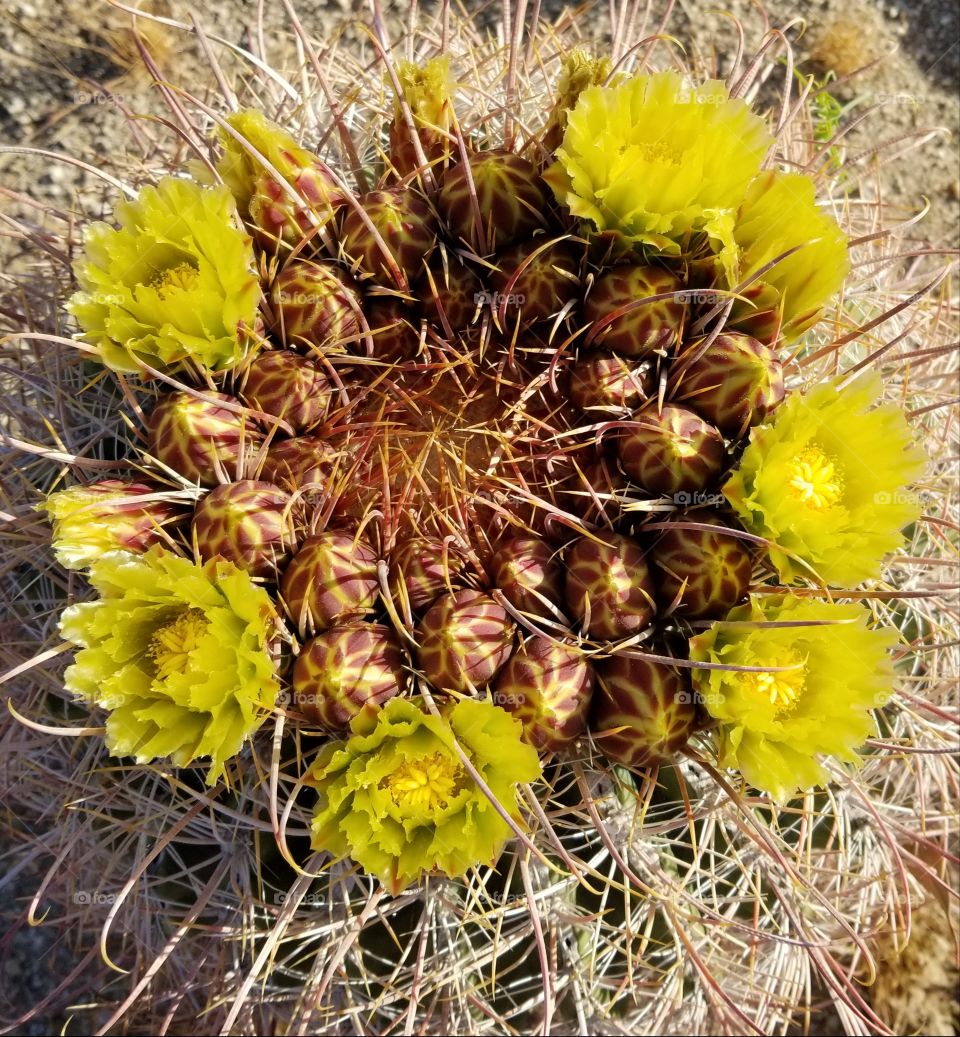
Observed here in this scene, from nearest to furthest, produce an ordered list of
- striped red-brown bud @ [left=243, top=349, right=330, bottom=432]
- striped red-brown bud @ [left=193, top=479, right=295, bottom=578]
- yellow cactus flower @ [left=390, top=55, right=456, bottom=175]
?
striped red-brown bud @ [left=193, top=479, right=295, bottom=578] < striped red-brown bud @ [left=243, top=349, right=330, bottom=432] < yellow cactus flower @ [left=390, top=55, right=456, bottom=175]

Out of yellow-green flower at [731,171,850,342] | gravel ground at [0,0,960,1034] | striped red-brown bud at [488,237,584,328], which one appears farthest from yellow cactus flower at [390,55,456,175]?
gravel ground at [0,0,960,1034]

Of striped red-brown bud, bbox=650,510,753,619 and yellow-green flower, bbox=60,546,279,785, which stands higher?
striped red-brown bud, bbox=650,510,753,619

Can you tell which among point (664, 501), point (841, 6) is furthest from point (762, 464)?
point (841, 6)

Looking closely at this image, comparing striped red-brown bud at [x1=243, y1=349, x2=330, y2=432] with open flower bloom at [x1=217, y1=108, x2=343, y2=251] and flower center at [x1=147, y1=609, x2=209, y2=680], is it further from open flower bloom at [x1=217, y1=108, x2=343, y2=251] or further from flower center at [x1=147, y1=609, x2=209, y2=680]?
flower center at [x1=147, y1=609, x2=209, y2=680]

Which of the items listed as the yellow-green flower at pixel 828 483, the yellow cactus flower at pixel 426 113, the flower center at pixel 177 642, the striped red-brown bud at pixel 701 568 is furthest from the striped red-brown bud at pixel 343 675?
the yellow cactus flower at pixel 426 113

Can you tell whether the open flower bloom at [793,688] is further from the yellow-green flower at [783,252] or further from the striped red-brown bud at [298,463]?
the striped red-brown bud at [298,463]

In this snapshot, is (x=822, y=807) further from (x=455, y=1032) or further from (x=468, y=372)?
(x=468, y=372)
